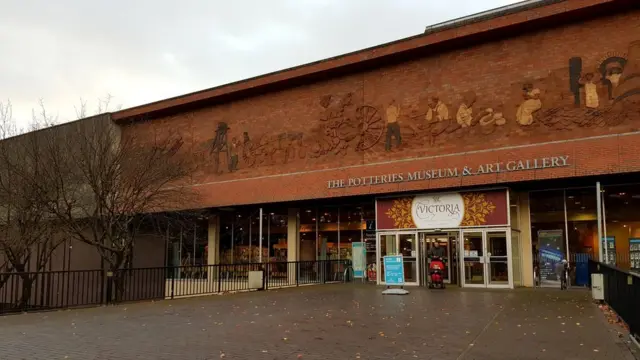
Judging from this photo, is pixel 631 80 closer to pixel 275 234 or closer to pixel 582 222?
pixel 582 222

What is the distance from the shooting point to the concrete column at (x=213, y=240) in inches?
1227

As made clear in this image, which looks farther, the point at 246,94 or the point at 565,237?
the point at 246,94

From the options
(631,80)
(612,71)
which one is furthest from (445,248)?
(631,80)

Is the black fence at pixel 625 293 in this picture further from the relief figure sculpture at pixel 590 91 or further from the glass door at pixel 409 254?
the glass door at pixel 409 254

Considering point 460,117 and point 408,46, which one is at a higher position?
point 408,46

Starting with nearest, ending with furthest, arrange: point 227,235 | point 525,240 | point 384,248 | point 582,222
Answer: point 582,222 → point 525,240 → point 384,248 → point 227,235

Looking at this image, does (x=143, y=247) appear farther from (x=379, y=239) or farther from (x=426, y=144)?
(x=426, y=144)

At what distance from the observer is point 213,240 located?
103 ft

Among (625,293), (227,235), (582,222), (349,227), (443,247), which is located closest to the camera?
(625,293)

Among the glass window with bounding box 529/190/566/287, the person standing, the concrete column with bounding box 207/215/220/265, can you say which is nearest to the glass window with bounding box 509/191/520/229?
the glass window with bounding box 529/190/566/287

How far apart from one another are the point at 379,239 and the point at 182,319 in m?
12.1

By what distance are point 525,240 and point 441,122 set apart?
592cm

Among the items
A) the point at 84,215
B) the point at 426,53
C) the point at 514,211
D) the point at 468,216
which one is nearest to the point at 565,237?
the point at 514,211

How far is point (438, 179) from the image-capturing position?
69.2 feet
